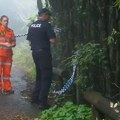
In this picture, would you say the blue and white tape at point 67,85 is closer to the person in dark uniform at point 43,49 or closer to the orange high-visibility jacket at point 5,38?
the person in dark uniform at point 43,49

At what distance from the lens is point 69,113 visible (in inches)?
261

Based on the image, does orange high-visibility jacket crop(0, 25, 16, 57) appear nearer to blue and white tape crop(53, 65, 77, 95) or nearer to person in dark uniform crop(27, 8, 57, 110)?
person in dark uniform crop(27, 8, 57, 110)

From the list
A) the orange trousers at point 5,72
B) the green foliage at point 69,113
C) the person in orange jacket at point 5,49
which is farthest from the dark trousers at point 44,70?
the orange trousers at point 5,72

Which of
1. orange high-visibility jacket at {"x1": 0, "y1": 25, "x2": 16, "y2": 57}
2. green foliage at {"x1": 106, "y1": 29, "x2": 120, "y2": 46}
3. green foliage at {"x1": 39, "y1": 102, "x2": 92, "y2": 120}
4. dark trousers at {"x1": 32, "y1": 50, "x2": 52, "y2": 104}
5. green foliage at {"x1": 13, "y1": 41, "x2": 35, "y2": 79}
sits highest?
green foliage at {"x1": 106, "y1": 29, "x2": 120, "y2": 46}

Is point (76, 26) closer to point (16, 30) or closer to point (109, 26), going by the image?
point (109, 26)

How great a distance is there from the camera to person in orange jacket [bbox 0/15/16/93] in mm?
9359

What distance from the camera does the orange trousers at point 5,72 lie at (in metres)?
9.53

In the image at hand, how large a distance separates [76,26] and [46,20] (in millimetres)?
825

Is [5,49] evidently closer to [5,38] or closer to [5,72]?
[5,38]

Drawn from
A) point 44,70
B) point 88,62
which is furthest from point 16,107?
point 88,62

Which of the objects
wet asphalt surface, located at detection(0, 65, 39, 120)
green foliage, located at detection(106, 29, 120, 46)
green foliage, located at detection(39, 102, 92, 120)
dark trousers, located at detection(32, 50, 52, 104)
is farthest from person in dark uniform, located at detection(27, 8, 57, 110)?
green foliage, located at detection(106, 29, 120, 46)

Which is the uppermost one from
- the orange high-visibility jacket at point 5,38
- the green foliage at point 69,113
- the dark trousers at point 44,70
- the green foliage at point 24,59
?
the orange high-visibility jacket at point 5,38

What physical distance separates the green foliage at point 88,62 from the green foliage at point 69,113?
47 centimetres

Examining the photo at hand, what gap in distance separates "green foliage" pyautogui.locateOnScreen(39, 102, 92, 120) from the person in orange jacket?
2670 millimetres
